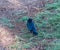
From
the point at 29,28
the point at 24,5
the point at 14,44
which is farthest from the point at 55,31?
the point at 24,5

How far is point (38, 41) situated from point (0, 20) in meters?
1.80

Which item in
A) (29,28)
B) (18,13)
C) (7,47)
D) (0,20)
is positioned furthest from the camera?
(18,13)

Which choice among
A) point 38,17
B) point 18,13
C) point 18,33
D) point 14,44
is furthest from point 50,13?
point 14,44

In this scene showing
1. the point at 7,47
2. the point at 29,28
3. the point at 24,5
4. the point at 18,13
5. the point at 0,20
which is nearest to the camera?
the point at 7,47

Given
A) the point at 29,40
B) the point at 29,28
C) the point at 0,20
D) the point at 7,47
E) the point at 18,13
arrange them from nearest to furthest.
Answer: the point at 7,47, the point at 29,40, the point at 29,28, the point at 0,20, the point at 18,13

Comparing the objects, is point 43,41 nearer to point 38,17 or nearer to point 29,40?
point 29,40

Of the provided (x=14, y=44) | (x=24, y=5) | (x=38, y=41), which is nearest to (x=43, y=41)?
(x=38, y=41)

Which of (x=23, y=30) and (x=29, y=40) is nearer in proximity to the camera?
(x=29, y=40)

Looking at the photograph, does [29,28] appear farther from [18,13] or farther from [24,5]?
[24,5]

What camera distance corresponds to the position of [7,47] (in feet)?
22.8

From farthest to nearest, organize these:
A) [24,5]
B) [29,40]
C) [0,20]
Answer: [24,5], [0,20], [29,40]

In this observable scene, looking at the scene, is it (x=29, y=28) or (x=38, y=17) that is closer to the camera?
(x=29, y=28)

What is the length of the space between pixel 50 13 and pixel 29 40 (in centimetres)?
193

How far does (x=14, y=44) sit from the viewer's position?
7059 millimetres
